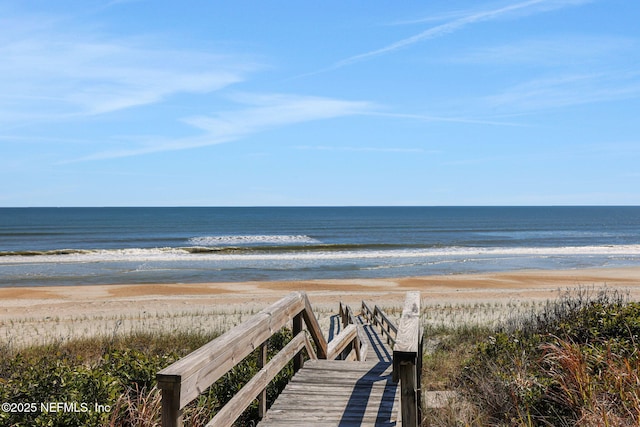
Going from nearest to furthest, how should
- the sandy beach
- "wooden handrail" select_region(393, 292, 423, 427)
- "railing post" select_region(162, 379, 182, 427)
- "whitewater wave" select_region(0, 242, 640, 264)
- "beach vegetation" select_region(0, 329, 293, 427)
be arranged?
"railing post" select_region(162, 379, 182, 427)
"wooden handrail" select_region(393, 292, 423, 427)
"beach vegetation" select_region(0, 329, 293, 427)
the sandy beach
"whitewater wave" select_region(0, 242, 640, 264)

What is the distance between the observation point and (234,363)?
3.89 m

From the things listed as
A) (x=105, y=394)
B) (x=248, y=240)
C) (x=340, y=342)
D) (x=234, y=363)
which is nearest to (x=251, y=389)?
(x=234, y=363)

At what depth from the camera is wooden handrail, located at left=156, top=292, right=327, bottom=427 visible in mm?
2930

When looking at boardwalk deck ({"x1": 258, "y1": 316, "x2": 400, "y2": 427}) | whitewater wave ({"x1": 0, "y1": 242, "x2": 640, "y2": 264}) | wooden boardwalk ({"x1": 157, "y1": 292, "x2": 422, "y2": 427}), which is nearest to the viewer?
wooden boardwalk ({"x1": 157, "y1": 292, "x2": 422, "y2": 427})

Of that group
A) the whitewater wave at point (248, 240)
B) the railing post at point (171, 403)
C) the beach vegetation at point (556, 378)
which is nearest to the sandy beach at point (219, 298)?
the beach vegetation at point (556, 378)

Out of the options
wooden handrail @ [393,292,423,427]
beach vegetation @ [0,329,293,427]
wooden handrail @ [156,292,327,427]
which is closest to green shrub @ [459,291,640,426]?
wooden handrail @ [393,292,423,427]

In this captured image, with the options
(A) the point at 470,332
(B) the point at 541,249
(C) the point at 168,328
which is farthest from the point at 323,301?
(B) the point at 541,249

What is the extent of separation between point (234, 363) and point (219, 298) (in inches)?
826

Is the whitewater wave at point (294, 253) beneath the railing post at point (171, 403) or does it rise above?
beneath

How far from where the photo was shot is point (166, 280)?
31625mm

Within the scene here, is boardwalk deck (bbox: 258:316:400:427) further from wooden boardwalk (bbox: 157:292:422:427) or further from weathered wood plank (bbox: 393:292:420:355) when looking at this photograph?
weathered wood plank (bbox: 393:292:420:355)

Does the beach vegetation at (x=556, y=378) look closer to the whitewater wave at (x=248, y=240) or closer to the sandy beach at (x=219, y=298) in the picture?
the sandy beach at (x=219, y=298)

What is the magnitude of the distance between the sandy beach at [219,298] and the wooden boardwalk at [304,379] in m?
8.68

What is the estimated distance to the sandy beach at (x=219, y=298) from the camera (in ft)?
55.2
